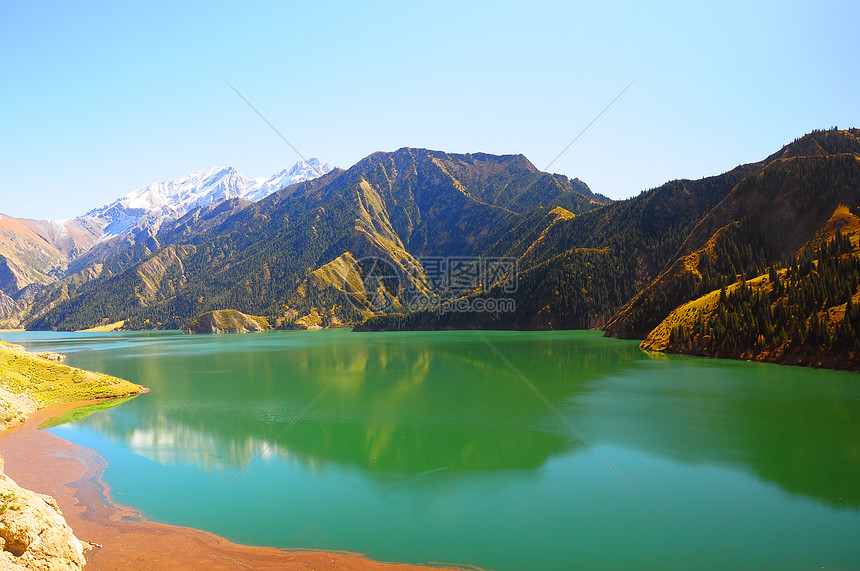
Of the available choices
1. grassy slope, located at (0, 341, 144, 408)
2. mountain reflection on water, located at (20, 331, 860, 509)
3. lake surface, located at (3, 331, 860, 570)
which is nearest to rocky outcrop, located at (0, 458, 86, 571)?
lake surface, located at (3, 331, 860, 570)

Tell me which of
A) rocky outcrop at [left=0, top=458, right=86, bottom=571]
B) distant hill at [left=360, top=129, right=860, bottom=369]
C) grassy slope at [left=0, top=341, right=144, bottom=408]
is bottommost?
grassy slope at [left=0, top=341, right=144, bottom=408]

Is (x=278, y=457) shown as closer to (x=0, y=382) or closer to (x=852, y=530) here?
(x=852, y=530)

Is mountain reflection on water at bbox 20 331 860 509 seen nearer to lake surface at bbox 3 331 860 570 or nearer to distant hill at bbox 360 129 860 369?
lake surface at bbox 3 331 860 570

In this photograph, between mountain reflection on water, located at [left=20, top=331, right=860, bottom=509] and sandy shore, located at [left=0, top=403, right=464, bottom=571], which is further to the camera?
mountain reflection on water, located at [left=20, top=331, right=860, bottom=509]

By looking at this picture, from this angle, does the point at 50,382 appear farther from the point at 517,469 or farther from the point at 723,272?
the point at 723,272

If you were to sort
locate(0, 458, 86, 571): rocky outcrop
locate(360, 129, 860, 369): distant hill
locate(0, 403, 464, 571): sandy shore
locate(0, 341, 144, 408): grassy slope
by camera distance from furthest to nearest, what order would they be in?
locate(360, 129, 860, 369): distant hill < locate(0, 341, 144, 408): grassy slope < locate(0, 403, 464, 571): sandy shore < locate(0, 458, 86, 571): rocky outcrop

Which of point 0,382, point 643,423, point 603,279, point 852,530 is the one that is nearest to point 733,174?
point 603,279
